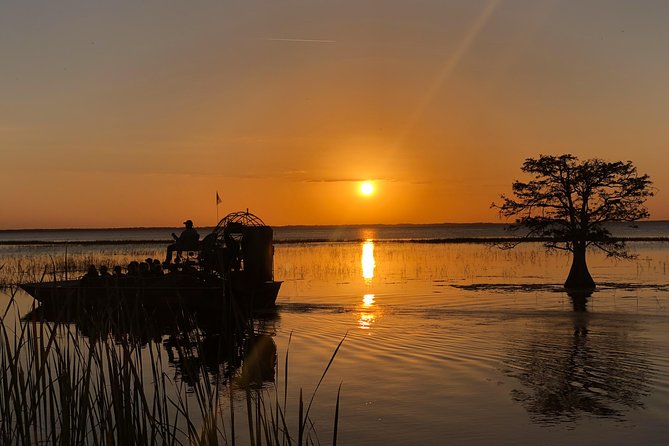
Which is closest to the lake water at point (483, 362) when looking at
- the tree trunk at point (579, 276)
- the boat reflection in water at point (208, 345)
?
the boat reflection in water at point (208, 345)

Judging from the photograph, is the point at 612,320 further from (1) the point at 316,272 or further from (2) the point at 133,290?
(1) the point at 316,272

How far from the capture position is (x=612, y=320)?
72.0ft

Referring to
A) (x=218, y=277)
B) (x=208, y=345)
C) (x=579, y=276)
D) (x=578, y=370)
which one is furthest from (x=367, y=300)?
(x=578, y=370)

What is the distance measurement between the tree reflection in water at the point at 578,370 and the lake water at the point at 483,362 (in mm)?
21

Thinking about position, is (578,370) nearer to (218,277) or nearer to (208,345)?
(208,345)

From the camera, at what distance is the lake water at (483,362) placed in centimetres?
1040

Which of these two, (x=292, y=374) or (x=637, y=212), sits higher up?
(x=637, y=212)

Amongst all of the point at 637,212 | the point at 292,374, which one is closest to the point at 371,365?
the point at 292,374

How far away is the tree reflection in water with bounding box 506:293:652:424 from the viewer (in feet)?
36.8

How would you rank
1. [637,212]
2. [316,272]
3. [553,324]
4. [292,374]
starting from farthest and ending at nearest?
1. [316,272]
2. [637,212]
3. [553,324]
4. [292,374]

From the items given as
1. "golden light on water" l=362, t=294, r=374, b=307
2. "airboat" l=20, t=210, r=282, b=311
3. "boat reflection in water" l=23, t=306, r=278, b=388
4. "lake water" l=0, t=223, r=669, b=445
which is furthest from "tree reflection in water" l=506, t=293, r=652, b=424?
"airboat" l=20, t=210, r=282, b=311

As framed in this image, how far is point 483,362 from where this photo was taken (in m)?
15.1

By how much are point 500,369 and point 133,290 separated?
1379 centimetres

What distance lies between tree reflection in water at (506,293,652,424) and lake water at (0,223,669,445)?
2cm
